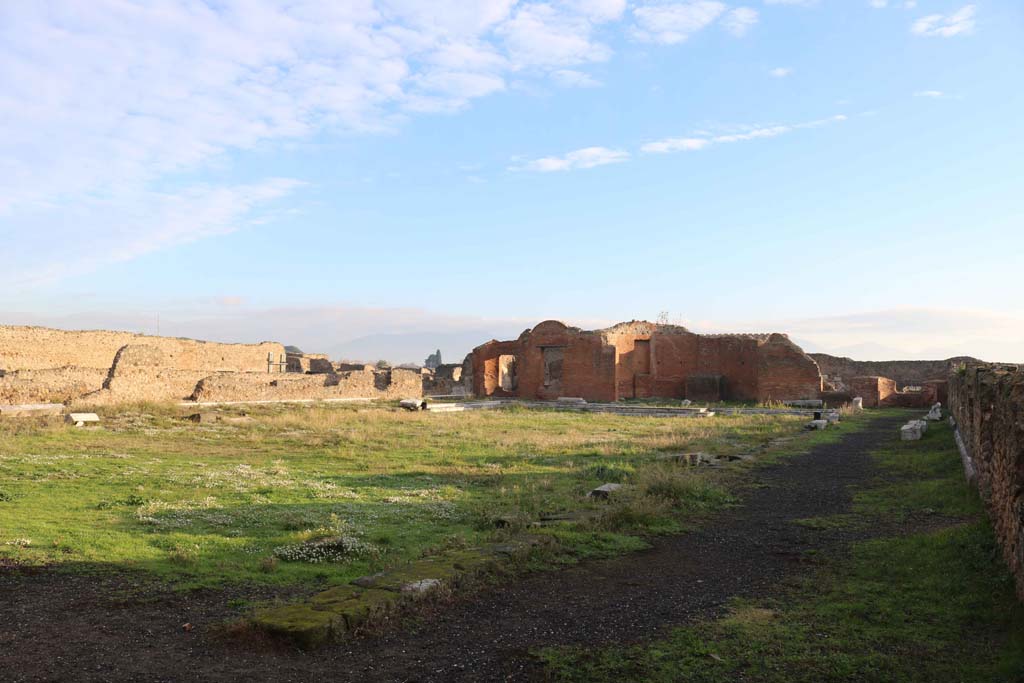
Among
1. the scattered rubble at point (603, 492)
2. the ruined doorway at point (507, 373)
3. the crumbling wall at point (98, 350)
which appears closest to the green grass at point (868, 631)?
the scattered rubble at point (603, 492)

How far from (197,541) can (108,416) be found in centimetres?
1297

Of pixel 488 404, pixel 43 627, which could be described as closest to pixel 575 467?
pixel 43 627

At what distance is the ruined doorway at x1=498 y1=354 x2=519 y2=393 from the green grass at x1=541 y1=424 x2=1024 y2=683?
105 feet

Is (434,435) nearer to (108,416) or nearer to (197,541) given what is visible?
(108,416)

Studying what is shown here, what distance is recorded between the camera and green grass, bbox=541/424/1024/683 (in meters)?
4.34

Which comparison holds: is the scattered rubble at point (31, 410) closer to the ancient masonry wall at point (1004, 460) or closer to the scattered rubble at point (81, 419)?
the scattered rubble at point (81, 419)

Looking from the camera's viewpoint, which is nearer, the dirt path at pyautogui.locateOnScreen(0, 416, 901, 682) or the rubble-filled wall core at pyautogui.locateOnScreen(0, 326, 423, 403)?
the dirt path at pyautogui.locateOnScreen(0, 416, 901, 682)

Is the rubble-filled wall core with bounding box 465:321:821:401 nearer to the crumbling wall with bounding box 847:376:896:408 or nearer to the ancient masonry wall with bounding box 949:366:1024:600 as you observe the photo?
the crumbling wall with bounding box 847:376:896:408

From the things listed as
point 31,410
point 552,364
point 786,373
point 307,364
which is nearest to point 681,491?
point 31,410

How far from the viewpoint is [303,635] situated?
15.4ft

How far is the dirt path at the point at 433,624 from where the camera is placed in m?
4.36

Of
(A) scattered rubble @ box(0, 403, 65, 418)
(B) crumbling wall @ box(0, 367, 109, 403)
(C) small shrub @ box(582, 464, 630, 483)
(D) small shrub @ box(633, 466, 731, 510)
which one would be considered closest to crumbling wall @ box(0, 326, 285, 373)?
(B) crumbling wall @ box(0, 367, 109, 403)

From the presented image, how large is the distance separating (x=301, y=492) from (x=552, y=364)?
2765 centimetres

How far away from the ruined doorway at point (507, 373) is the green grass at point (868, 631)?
1266 inches
